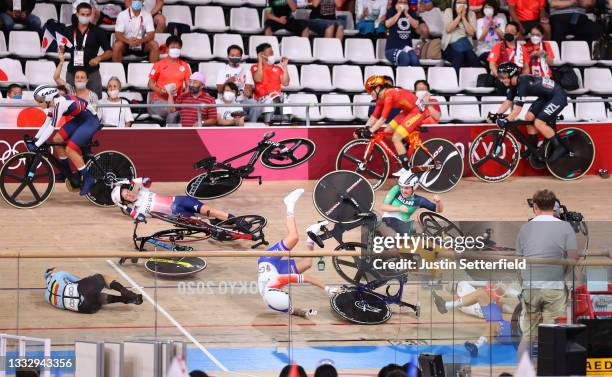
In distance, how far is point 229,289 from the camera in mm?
10445

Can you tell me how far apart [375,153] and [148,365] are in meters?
8.70

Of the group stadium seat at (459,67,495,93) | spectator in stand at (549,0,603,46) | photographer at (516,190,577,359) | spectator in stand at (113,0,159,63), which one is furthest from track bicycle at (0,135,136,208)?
spectator in stand at (549,0,603,46)

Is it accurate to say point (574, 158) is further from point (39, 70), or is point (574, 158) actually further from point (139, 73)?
point (39, 70)

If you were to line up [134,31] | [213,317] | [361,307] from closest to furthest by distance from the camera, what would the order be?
1. [213,317]
2. [361,307]
3. [134,31]

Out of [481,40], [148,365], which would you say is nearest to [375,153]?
[481,40]

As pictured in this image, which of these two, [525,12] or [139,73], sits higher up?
[525,12]

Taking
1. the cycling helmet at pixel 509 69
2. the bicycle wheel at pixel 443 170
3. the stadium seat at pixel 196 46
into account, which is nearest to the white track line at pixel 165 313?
the bicycle wheel at pixel 443 170

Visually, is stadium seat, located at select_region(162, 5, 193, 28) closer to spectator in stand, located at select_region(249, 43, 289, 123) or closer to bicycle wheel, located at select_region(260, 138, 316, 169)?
spectator in stand, located at select_region(249, 43, 289, 123)

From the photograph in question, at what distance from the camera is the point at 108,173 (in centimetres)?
1630

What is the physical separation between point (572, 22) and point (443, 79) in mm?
2734

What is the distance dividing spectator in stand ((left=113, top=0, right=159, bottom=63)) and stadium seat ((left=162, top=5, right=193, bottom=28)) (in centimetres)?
97

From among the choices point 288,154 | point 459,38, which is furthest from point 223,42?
point 459,38

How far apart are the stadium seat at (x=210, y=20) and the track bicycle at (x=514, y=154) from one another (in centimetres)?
437

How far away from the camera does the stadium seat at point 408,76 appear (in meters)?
19.1
